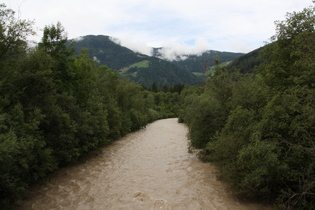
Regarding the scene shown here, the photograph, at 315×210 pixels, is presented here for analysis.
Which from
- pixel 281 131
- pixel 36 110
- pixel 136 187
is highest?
pixel 36 110

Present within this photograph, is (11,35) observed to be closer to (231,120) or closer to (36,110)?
(36,110)

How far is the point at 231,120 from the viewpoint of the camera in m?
13.3

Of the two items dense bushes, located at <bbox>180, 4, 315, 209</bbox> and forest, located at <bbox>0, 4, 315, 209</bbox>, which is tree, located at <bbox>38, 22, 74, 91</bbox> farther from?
dense bushes, located at <bbox>180, 4, 315, 209</bbox>

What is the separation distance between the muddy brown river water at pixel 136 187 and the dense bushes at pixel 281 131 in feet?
5.22

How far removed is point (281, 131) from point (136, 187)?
27.5ft

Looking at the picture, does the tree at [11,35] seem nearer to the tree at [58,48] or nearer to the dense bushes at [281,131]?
the tree at [58,48]

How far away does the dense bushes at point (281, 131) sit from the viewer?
339 inches

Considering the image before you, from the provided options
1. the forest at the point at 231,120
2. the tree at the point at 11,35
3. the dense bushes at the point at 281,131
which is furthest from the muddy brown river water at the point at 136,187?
the tree at the point at 11,35

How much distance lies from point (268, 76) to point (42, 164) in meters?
12.5

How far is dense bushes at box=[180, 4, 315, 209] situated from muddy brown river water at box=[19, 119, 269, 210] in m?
1.59

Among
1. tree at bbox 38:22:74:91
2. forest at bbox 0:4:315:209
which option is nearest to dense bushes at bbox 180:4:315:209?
forest at bbox 0:4:315:209

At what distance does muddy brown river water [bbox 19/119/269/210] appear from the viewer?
37.4 feet

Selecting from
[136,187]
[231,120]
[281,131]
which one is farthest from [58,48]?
[281,131]

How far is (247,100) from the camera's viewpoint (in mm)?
14266
